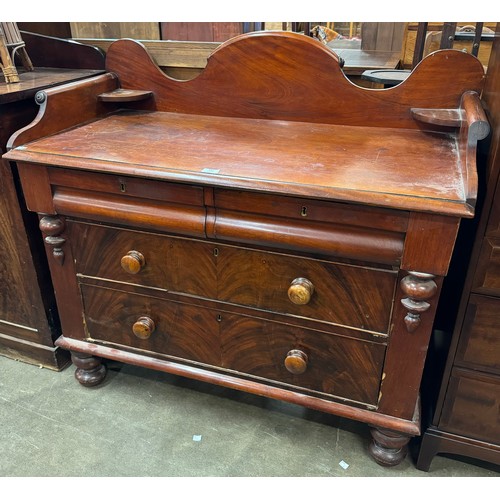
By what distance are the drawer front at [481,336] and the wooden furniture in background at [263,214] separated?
3.8 inches

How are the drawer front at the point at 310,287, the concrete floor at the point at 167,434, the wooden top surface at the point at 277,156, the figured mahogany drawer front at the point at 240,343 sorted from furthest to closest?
the concrete floor at the point at 167,434
the figured mahogany drawer front at the point at 240,343
the drawer front at the point at 310,287
the wooden top surface at the point at 277,156

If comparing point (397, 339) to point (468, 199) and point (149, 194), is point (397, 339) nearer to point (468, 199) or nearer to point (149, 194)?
point (468, 199)

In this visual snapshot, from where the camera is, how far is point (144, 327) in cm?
142

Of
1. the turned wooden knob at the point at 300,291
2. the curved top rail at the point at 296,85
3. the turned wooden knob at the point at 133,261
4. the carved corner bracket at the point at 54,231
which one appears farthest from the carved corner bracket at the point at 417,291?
the carved corner bracket at the point at 54,231

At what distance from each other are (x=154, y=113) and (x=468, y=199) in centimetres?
104

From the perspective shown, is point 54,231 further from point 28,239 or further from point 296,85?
point 296,85

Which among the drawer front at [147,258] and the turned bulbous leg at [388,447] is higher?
the drawer front at [147,258]

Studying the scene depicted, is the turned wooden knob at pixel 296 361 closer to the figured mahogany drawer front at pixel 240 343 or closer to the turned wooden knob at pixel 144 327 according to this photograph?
the figured mahogany drawer front at pixel 240 343

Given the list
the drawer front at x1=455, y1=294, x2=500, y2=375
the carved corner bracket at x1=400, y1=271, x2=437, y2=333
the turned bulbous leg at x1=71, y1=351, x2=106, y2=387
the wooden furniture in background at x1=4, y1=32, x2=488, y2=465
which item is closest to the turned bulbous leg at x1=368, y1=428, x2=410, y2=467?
the wooden furniture in background at x1=4, y1=32, x2=488, y2=465

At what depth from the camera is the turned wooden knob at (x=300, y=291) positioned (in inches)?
46.0

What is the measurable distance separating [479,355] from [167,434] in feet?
3.01

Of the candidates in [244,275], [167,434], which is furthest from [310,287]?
[167,434]

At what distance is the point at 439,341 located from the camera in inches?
59.7

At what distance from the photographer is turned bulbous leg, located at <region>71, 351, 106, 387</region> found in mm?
1604
